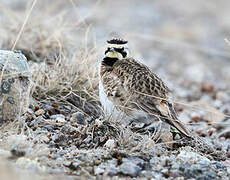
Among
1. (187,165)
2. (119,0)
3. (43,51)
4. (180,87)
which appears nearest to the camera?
(187,165)

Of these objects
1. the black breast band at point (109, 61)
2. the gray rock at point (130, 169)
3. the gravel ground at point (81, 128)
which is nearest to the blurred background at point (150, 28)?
the gravel ground at point (81, 128)

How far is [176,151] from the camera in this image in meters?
4.74

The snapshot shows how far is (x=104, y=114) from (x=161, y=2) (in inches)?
498

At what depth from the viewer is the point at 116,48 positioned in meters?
5.22

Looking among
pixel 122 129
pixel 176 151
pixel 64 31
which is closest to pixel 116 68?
pixel 122 129

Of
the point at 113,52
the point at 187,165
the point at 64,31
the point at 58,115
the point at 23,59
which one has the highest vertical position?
the point at 64,31

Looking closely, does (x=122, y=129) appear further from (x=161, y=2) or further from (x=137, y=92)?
(x=161, y=2)

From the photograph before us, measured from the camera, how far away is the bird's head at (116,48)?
5188 mm

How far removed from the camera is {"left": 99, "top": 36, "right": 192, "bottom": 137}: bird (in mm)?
4707

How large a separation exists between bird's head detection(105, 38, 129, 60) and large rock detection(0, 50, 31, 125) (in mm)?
971

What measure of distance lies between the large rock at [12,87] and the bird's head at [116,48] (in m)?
0.97

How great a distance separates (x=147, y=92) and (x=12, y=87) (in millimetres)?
1317

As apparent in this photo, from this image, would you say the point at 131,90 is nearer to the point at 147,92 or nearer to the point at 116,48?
the point at 147,92

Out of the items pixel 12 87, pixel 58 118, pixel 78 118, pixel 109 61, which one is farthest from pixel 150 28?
pixel 12 87
